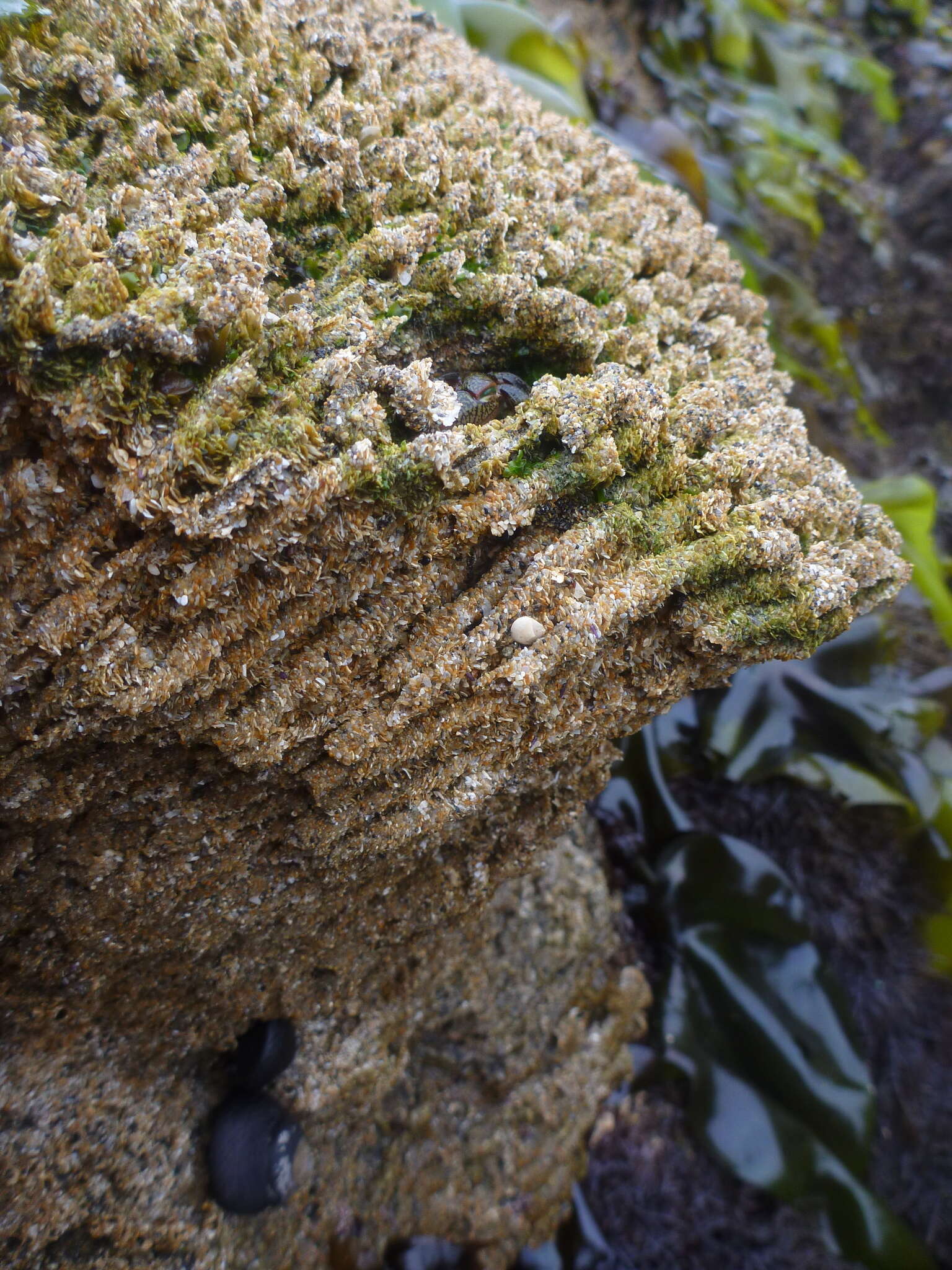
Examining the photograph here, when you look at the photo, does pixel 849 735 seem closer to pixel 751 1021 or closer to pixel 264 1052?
pixel 751 1021

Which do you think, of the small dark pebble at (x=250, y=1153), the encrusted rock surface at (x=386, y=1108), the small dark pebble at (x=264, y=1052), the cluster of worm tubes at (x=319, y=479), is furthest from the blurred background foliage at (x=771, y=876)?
the cluster of worm tubes at (x=319, y=479)

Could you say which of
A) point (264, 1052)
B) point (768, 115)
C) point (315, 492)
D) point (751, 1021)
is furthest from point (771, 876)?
point (768, 115)

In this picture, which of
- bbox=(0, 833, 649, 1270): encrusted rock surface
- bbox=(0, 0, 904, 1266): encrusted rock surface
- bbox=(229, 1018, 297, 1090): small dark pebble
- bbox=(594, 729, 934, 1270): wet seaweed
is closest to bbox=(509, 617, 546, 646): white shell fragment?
bbox=(0, 0, 904, 1266): encrusted rock surface

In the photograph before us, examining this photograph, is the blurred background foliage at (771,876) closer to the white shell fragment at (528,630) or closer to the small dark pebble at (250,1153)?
the small dark pebble at (250,1153)

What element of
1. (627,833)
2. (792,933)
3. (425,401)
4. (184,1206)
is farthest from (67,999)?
(792,933)

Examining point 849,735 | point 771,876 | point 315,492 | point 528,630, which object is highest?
point 315,492

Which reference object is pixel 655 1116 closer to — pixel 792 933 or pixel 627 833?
pixel 792 933

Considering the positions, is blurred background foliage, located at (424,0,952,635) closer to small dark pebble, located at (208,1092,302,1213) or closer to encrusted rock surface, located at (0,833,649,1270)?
encrusted rock surface, located at (0,833,649,1270)
